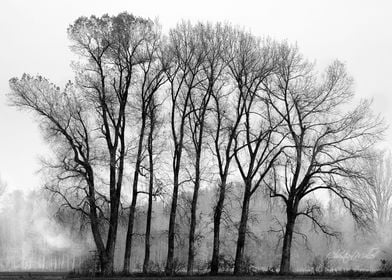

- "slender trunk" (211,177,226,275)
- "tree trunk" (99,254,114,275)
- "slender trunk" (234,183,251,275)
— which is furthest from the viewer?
"slender trunk" (211,177,226,275)

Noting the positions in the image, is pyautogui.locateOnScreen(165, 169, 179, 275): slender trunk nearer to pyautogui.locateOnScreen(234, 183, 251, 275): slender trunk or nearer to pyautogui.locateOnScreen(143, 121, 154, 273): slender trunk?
pyautogui.locateOnScreen(143, 121, 154, 273): slender trunk

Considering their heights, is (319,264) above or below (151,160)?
below

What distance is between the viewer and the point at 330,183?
117 feet

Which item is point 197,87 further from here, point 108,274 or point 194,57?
point 108,274

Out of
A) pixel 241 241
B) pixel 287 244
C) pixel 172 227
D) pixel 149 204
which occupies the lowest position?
pixel 287 244

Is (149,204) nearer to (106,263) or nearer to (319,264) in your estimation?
(106,263)

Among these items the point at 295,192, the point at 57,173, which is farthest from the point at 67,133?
the point at 295,192

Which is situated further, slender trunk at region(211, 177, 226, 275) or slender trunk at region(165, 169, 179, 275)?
slender trunk at region(211, 177, 226, 275)

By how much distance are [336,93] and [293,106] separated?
2974 mm

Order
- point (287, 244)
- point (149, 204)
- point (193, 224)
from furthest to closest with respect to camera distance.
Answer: point (149, 204) → point (287, 244) → point (193, 224)

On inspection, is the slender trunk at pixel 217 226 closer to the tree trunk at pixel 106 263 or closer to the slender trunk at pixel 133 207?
the slender trunk at pixel 133 207
